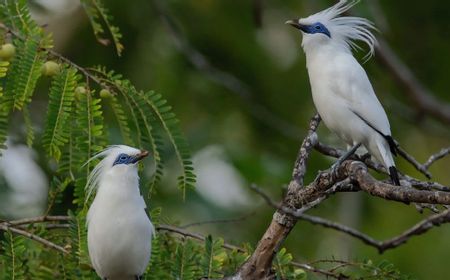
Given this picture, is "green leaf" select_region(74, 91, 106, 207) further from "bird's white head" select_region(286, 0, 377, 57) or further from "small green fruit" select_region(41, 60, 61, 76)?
"bird's white head" select_region(286, 0, 377, 57)

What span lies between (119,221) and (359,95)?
161cm

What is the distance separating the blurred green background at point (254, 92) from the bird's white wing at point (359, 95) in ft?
Answer: 14.1

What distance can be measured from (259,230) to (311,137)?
5.74 m

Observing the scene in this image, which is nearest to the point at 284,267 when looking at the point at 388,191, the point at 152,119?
the point at 152,119

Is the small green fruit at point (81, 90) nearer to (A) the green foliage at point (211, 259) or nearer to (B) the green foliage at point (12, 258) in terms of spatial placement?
(B) the green foliage at point (12, 258)

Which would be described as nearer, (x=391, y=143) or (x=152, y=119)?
(x=152, y=119)

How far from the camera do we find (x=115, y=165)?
21.1ft

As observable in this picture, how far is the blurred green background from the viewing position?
11.4 m

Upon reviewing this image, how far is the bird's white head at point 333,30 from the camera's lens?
6.72 meters

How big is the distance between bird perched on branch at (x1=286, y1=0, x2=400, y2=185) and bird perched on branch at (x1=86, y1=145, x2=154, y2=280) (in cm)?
117

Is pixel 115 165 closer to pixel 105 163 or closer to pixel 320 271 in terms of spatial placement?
pixel 105 163

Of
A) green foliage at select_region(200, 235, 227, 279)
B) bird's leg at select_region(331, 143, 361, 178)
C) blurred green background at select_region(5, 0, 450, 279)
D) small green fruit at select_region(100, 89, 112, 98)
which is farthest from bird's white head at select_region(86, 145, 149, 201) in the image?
blurred green background at select_region(5, 0, 450, 279)

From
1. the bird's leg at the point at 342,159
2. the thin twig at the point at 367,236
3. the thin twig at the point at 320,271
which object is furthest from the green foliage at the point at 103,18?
the thin twig at the point at 367,236

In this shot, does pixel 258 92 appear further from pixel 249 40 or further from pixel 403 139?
pixel 403 139
